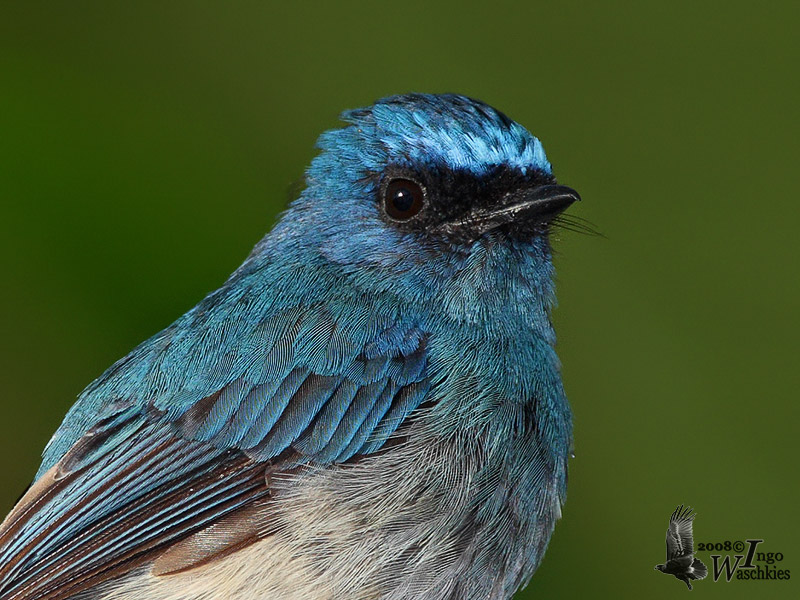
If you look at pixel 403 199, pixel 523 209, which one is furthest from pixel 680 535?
pixel 403 199

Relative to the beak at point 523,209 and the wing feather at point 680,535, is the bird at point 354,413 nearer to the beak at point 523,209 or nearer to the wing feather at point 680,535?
the beak at point 523,209

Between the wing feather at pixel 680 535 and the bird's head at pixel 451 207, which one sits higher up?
the bird's head at pixel 451 207

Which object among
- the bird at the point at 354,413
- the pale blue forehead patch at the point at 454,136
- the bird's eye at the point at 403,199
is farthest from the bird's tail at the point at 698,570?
the bird's eye at the point at 403,199

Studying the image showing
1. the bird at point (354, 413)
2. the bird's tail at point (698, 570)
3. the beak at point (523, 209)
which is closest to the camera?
the bird at point (354, 413)

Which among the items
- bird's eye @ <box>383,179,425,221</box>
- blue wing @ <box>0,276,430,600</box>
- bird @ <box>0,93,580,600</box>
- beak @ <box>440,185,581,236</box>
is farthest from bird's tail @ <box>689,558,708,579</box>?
bird's eye @ <box>383,179,425,221</box>

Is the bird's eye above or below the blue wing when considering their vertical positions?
above

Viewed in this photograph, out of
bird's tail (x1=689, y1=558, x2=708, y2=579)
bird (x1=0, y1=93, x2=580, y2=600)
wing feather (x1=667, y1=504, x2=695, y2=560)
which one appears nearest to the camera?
bird (x1=0, y1=93, x2=580, y2=600)

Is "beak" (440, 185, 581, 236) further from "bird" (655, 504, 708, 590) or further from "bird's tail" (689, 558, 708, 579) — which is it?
"bird's tail" (689, 558, 708, 579)
